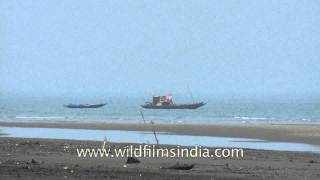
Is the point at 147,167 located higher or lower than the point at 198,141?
higher

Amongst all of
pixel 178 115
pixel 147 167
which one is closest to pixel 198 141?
pixel 147 167

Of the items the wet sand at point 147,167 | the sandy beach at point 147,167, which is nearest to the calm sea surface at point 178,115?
the sandy beach at point 147,167

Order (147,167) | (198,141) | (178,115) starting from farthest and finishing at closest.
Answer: (178,115), (198,141), (147,167)

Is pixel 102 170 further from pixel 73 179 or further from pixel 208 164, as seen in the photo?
pixel 208 164

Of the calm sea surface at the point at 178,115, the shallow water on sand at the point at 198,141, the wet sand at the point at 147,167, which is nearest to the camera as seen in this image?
the wet sand at the point at 147,167

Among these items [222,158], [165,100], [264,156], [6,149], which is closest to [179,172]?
[222,158]

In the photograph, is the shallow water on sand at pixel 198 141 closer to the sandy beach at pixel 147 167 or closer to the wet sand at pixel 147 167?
the sandy beach at pixel 147 167

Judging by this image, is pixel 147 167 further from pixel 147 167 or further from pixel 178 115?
pixel 178 115

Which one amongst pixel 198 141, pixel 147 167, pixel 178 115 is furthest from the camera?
pixel 178 115

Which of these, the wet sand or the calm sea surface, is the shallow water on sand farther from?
the calm sea surface

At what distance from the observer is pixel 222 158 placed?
82.6 ft

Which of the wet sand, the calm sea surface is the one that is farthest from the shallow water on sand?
the calm sea surface

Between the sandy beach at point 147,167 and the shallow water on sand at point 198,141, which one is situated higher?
the sandy beach at point 147,167

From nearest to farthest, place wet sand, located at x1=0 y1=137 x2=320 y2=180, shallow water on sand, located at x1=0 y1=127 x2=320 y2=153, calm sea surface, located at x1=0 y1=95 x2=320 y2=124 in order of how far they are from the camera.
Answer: wet sand, located at x1=0 y1=137 x2=320 y2=180
shallow water on sand, located at x1=0 y1=127 x2=320 y2=153
calm sea surface, located at x1=0 y1=95 x2=320 y2=124
